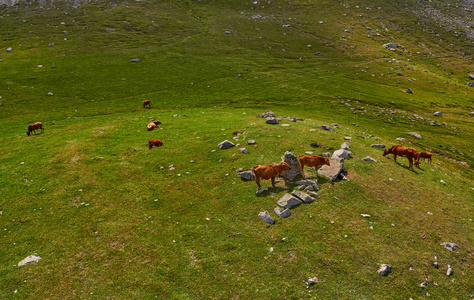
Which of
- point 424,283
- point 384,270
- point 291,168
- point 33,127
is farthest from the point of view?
point 33,127

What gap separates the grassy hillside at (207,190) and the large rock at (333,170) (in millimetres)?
545

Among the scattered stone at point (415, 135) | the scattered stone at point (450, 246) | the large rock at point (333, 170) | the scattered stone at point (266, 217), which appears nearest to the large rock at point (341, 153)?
the large rock at point (333, 170)

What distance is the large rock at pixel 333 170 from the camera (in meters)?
18.0

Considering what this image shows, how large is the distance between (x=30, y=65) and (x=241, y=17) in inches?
3583

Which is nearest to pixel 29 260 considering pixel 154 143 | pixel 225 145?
pixel 154 143

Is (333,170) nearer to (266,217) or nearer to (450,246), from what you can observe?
(266,217)

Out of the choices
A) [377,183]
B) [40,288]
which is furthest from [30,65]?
[377,183]

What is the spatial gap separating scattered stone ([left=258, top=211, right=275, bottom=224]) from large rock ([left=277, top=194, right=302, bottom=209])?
4.33ft

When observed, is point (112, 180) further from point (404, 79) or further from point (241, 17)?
point (241, 17)

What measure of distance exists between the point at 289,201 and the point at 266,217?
79.0 inches

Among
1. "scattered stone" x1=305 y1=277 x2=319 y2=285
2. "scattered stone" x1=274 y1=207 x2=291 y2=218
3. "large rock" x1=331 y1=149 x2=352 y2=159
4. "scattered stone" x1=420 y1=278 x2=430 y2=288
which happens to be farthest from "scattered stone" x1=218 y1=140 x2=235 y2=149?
"scattered stone" x1=420 y1=278 x2=430 y2=288

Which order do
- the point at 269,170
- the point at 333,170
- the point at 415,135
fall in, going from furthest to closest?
the point at 415,135, the point at 333,170, the point at 269,170

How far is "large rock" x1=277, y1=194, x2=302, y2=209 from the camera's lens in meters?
15.6

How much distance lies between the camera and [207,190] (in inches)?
738
